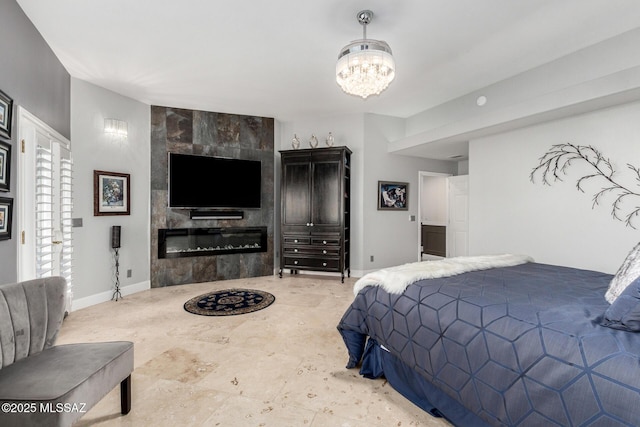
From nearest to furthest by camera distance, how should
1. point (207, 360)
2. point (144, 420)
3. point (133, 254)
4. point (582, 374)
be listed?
point (582, 374) < point (144, 420) < point (207, 360) < point (133, 254)

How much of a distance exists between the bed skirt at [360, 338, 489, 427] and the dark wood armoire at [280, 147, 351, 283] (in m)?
2.68

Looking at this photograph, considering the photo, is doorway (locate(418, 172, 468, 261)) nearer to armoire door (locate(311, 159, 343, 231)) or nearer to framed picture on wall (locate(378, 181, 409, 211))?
→ framed picture on wall (locate(378, 181, 409, 211))

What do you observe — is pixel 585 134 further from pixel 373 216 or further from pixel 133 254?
pixel 133 254

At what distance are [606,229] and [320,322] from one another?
318 cm

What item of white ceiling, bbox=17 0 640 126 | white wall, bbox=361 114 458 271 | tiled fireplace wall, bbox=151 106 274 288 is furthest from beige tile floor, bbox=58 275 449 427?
white ceiling, bbox=17 0 640 126

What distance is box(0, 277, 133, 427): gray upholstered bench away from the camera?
1191mm

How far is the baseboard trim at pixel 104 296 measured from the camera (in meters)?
3.52

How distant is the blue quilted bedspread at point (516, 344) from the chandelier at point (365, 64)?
1712mm

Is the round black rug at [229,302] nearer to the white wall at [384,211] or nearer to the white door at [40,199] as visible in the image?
the white door at [40,199]

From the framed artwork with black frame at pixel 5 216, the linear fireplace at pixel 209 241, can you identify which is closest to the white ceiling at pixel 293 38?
the framed artwork with black frame at pixel 5 216

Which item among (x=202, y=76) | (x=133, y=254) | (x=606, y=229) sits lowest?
(x=133, y=254)

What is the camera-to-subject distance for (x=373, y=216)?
521 centimetres

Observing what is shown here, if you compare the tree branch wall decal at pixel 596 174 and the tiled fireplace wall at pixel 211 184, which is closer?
the tree branch wall decal at pixel 596 174

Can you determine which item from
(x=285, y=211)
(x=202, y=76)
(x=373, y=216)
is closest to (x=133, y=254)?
(x=285, y=211)
